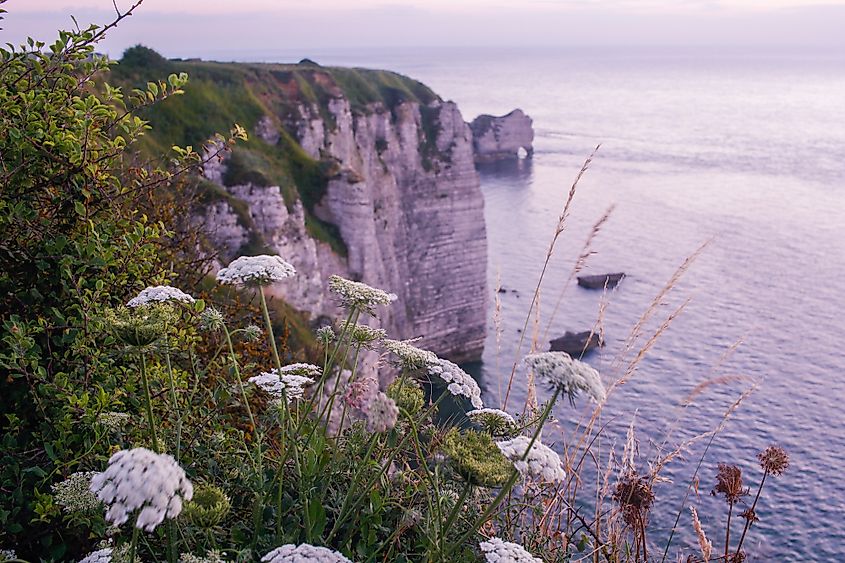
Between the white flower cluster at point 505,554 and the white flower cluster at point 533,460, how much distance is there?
32cm

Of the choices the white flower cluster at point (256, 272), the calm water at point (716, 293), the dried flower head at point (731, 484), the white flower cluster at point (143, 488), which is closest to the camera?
the white flower cluster at point (143, 488)

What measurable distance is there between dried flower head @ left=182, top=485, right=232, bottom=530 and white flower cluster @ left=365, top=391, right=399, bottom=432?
76cm

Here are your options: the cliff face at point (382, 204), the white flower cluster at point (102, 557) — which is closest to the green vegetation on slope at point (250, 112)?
the cliff face at point (382, 204)

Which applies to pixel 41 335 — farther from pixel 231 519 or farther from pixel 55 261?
pixel 231 519

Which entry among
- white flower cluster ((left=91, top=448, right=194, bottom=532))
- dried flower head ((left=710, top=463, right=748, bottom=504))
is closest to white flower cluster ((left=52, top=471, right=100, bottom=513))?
white flower cluster ((left=91, top=448, right=194, bottom=532))

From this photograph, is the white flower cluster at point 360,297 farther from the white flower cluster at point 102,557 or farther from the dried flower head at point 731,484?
the dried flower head at point 731,484

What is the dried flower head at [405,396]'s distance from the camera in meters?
3.89

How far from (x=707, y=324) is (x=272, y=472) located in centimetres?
6130

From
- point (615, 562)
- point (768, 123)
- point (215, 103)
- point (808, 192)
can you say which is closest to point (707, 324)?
point (215, 103)

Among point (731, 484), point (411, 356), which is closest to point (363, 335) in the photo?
point (411, 356)

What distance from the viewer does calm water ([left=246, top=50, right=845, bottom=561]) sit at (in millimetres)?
35469

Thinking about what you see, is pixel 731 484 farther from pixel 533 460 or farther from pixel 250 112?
pixel 250 112

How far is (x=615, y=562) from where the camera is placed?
15.8ft

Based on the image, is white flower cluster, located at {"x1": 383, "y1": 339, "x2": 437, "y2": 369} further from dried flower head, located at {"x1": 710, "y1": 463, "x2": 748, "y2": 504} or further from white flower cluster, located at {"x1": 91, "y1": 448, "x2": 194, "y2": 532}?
dried flower head, located at {"x1": 710, "y1": 463, "x2": 748, "y2": 504}
